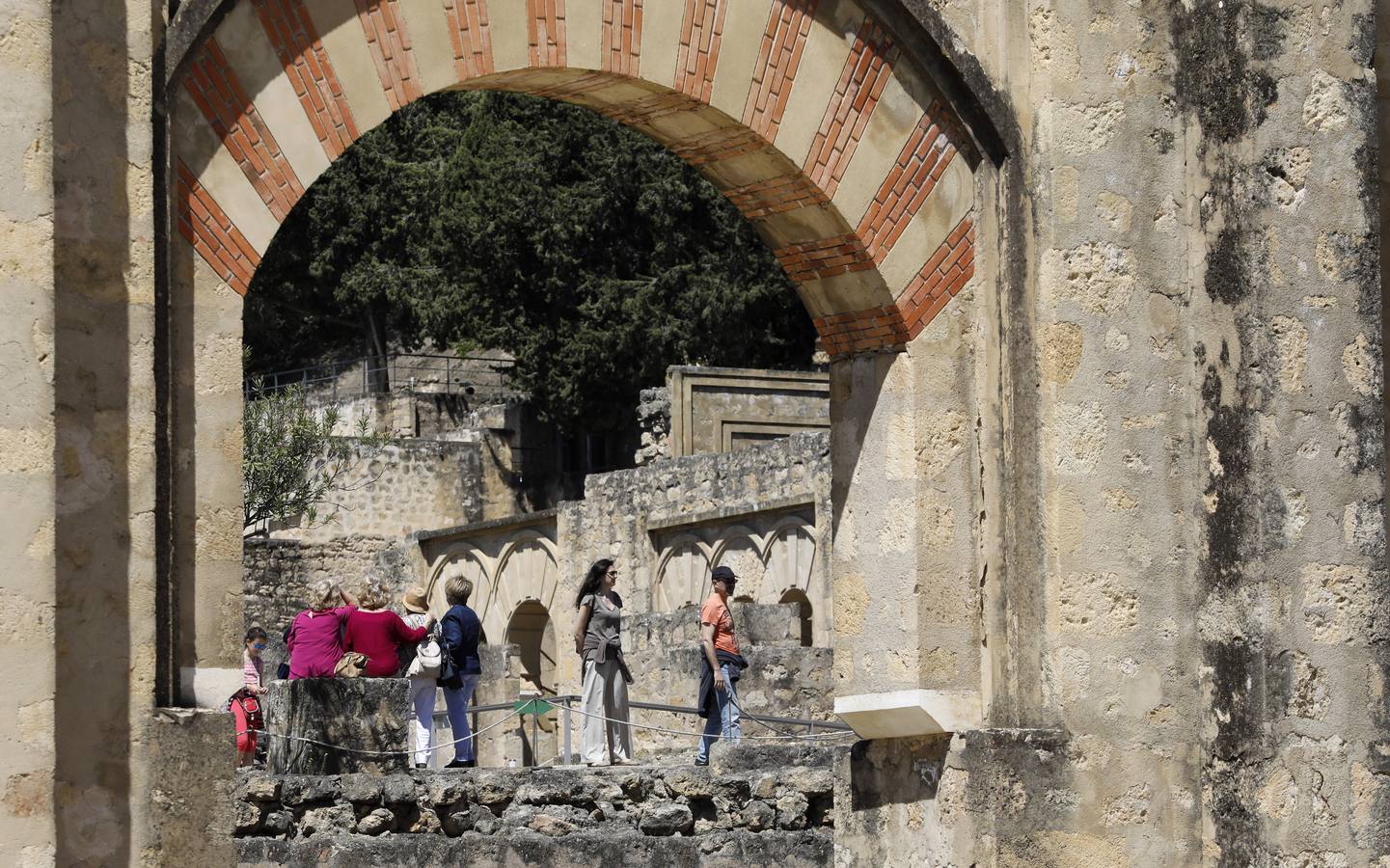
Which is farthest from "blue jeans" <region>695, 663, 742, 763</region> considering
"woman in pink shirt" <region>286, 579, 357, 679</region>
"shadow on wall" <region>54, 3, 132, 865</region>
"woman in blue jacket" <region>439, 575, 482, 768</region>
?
"shadow on wall" <region>54, 3, 132, 865</region>

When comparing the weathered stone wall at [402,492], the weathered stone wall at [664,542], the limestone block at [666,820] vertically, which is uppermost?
the weathered stone wall at [402,492]

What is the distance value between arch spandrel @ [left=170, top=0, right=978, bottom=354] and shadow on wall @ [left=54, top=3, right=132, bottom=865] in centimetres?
30

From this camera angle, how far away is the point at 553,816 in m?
11.3

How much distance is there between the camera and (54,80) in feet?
21.4

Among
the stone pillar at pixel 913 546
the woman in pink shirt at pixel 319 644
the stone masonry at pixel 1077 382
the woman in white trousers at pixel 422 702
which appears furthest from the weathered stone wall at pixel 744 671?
the stone masonry at pixel 1077 382

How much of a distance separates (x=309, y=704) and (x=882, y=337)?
4.28 metres

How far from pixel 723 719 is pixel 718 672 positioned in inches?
11.1

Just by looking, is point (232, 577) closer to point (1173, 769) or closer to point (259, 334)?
point (1173, 769)

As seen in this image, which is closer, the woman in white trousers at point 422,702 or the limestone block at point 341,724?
the limestone block at point 341,724

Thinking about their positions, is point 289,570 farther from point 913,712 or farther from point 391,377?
point 913,712

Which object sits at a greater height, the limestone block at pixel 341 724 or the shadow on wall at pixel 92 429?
the shadow on wall at pixel 92 429

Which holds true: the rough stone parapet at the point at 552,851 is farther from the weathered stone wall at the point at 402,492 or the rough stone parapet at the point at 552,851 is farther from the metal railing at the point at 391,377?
the metal railing at the point at 391,377

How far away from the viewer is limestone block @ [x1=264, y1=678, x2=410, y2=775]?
11.4 metres

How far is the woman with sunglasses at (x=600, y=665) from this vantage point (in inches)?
527
